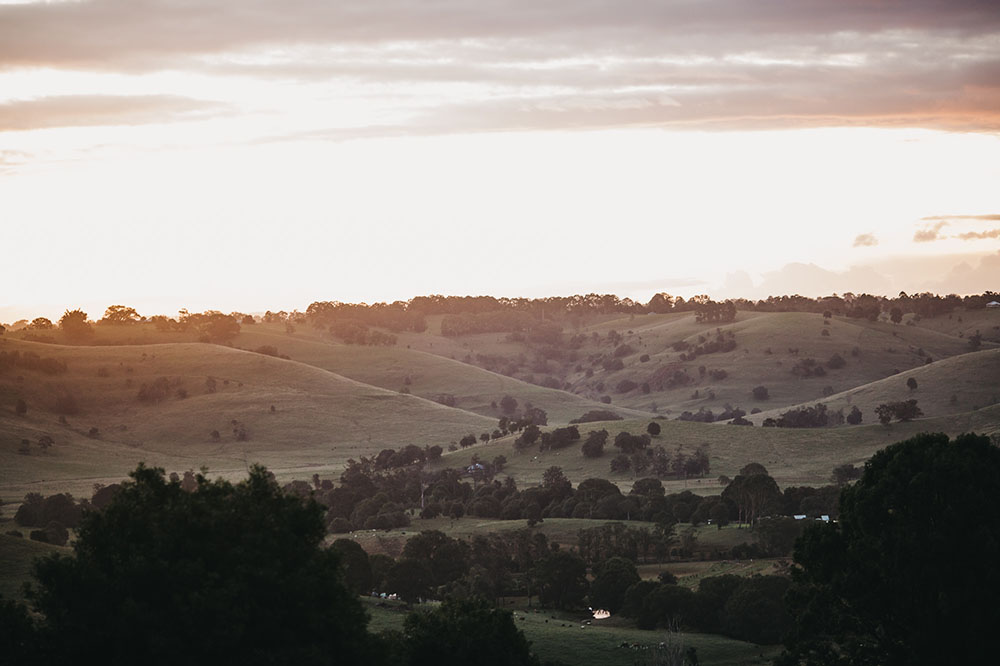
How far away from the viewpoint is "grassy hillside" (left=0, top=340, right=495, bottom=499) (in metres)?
137

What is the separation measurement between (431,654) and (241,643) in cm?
947

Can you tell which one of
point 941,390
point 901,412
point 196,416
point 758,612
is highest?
point 941,390

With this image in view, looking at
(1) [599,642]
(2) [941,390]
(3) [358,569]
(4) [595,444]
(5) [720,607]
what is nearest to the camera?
(1) [599,642]

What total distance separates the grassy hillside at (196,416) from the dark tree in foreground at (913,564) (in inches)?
3767

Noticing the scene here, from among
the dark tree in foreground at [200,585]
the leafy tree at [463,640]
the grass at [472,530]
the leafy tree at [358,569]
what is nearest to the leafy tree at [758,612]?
the leafy tree at [358,569]

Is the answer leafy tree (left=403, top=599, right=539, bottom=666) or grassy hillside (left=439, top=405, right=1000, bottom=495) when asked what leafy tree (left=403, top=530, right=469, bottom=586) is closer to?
leafy tree (left=403, top=599, right=539, bottom=666)

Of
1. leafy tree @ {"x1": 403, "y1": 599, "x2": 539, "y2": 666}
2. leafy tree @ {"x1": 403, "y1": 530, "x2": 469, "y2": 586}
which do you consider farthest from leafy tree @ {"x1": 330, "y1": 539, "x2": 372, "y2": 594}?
leafy tree @ {"x1": 403, "y1": 599, "x2": 539, "y2": 666}

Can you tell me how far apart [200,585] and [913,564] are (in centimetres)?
2187

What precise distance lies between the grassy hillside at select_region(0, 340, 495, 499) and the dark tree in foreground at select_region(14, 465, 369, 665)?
96184 millimetres

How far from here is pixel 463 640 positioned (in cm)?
3616

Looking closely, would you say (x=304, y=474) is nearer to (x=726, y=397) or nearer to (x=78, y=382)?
(x=78, y=382)

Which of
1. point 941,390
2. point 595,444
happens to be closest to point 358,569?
point 595,444

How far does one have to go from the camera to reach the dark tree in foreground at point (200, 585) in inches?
1088

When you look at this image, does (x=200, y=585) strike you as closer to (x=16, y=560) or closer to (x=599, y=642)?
(x=599, y=642)
